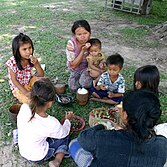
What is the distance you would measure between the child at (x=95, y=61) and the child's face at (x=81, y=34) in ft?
0.33

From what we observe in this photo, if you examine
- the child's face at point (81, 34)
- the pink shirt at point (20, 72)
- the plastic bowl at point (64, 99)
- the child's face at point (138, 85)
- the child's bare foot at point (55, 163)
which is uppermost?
the child's face at point (81, 34)

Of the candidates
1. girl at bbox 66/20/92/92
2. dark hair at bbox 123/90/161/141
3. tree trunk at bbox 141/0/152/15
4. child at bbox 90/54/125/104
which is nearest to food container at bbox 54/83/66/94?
girl at bbox 66/20/92/92

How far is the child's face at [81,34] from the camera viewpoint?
132 inches

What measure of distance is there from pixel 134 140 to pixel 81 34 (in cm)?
206

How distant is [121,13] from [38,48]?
14.6 feet

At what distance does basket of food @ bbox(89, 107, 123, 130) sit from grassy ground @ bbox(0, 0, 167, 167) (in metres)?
0.33

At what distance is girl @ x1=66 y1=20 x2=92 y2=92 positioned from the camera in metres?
3.37

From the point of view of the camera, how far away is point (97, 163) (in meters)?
1.92

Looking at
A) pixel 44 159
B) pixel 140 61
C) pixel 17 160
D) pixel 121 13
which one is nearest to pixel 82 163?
pixel 44 159

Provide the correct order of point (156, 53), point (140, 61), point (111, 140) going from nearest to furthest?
point (111, 140), point (140, 61), point (156, 53)

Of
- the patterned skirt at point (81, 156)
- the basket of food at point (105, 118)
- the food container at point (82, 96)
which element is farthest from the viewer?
the food container at point (82, 96)

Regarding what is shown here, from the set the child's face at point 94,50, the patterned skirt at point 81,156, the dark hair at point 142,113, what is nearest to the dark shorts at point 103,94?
the child's face at point 94,50

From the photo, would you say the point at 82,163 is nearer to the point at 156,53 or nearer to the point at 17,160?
the point at 17,160

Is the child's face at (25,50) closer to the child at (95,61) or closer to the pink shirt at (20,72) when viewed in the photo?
the pink shirt at (20,72)
